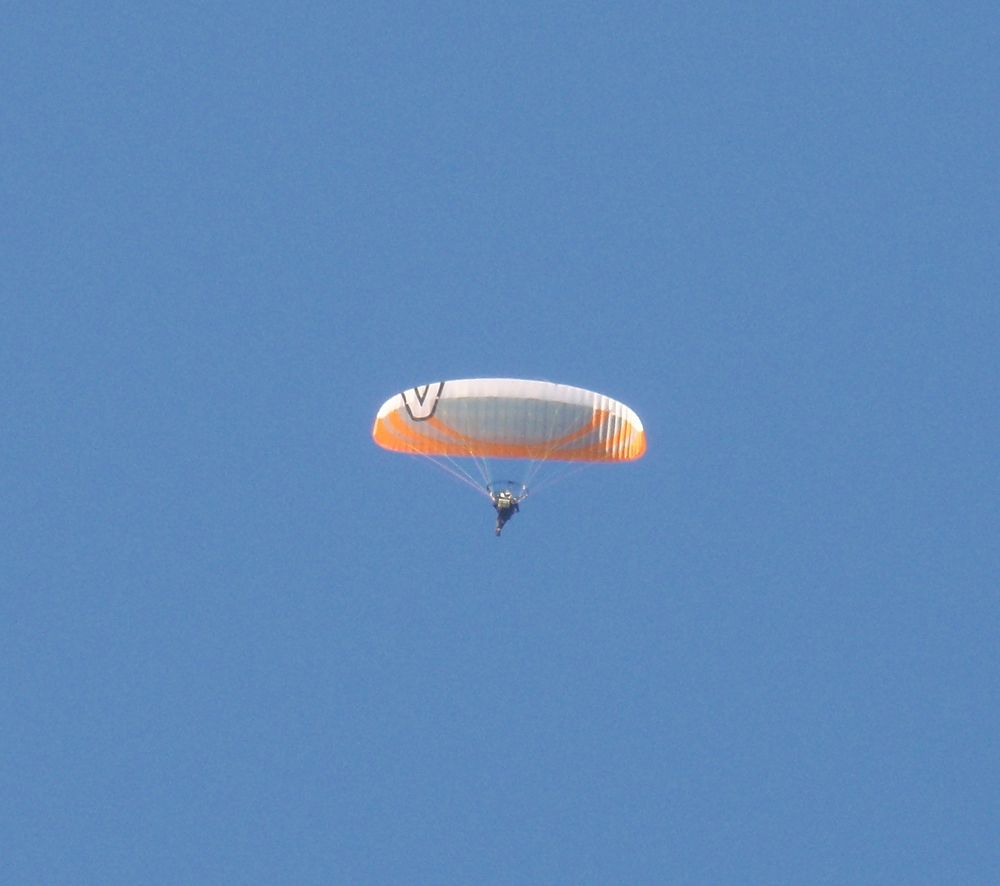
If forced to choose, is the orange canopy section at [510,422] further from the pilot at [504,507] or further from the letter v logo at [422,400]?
the pilot at [504,507]

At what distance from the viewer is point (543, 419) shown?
58906mm

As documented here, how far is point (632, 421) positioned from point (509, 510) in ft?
16.4

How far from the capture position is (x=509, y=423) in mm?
59156

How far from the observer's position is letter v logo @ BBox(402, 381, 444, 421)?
59.5 metres

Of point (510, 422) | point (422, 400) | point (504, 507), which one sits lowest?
point (504, 507)

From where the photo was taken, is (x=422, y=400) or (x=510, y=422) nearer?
(x=510, y=422)

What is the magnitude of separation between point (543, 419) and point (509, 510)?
14.0 ft

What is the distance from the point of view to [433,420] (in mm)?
59844

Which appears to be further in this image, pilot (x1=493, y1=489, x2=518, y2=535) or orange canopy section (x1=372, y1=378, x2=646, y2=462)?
pilot (x1=493, y1=489, x2=518, y2=535)

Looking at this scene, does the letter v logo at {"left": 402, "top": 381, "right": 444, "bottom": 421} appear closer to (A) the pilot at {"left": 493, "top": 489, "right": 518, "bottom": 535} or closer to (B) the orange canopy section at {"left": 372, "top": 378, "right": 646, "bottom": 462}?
(B) the orange canopy section at {"left": 372, "top": 378, "right": 646, "bottom": 462}

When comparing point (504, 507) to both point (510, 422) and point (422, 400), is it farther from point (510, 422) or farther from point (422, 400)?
point (422, 400)

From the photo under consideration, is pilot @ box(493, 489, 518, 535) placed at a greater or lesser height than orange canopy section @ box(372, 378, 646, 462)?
lesser

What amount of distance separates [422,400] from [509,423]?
2.81 m

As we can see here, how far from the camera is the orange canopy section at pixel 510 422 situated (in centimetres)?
5869
